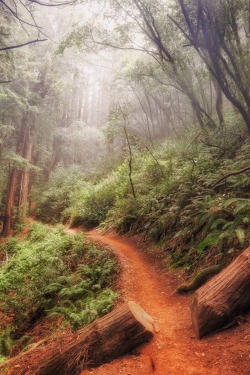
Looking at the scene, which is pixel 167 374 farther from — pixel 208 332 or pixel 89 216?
pixel 89 216

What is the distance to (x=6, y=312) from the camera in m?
6.68

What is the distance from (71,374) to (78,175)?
1986 centimetres

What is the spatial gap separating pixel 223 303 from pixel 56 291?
471 cm

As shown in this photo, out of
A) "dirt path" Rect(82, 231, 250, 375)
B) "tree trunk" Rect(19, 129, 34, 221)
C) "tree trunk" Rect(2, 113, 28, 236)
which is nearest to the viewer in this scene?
"dirt path" Rect(82, 231, 250, 375)

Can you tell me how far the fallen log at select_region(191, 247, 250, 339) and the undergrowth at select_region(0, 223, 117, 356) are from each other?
6.75 feet

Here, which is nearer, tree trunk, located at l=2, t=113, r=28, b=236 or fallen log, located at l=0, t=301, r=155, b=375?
fallen log, located at l=0, t=301, r=155, b=375

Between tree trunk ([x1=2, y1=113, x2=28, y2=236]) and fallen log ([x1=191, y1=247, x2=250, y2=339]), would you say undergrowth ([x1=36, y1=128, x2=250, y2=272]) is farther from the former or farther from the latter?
tree trunk ([x1=2, y1=113, x2=28, y2=236])

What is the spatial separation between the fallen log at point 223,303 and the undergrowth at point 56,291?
6.75 feet

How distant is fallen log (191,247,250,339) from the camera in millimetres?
3590

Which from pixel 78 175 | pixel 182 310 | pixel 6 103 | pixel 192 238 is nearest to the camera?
pixel 182 310

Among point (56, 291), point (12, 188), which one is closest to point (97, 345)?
point (56, 291)

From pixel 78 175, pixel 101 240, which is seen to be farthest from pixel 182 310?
pixel 78 175

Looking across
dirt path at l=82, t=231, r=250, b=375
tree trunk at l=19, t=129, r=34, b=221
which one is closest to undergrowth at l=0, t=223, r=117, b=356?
dirt path at l=82, t=231, r=250, b=375

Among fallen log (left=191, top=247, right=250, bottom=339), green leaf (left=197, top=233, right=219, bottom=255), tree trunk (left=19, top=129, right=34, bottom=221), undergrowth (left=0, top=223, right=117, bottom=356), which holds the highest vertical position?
tree trunk (left=19, top=129, right=34, bottom=221)
